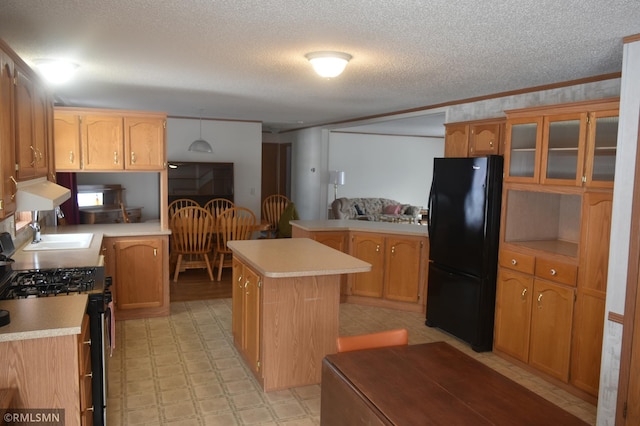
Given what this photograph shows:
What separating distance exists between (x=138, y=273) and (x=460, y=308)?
304 centimetres

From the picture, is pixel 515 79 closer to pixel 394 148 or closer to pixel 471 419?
pixel 471 419

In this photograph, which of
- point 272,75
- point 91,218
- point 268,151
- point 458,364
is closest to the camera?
point 458,364

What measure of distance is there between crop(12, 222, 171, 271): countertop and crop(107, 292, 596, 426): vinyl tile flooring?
0.85 metres

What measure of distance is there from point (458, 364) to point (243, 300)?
2.02 meters

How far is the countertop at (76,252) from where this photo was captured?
10.8ft

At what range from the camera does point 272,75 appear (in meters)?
3.98

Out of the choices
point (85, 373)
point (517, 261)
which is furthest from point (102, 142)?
point (517, 261)

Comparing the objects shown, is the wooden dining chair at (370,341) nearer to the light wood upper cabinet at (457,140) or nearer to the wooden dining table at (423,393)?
the wooden dining table at (423,393)

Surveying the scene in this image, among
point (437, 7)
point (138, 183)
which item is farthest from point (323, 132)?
point (437, 7)

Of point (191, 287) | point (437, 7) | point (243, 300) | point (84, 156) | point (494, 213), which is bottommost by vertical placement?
point (191, 287)

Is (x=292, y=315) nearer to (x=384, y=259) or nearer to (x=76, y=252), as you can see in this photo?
(x=76, y=252)

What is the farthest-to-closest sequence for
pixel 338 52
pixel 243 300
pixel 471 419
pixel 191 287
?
1. pixel 191 287
2. pixel 243 300
3. pixel 338 52
4. pixel 471 419

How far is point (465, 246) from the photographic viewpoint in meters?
4.20

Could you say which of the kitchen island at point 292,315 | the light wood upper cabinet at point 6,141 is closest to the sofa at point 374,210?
the kitchen island at point 292,315
